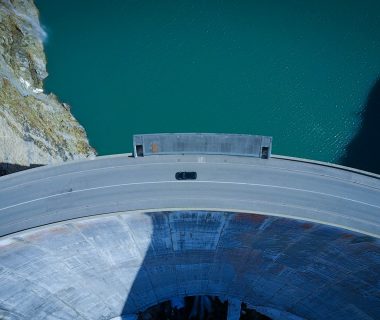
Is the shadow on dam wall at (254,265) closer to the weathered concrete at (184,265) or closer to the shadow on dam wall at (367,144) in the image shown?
the weathered concrete at (184,265)

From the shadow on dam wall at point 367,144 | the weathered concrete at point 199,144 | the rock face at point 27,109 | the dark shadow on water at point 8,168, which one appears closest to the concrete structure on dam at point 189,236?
the weathered concrete at point 199,144

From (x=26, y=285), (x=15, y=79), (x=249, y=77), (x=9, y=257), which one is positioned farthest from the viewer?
(x=249, y=77)

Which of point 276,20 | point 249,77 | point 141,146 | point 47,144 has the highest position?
point 276,20

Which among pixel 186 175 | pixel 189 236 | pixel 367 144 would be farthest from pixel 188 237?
pixel 367 144

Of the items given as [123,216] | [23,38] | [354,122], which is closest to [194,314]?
[123,216]

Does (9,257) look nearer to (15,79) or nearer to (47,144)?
(47,144)

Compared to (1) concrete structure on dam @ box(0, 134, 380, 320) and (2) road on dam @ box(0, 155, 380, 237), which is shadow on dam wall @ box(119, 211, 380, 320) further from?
(2) road on dam @ box(0, 155, 380, 237)
